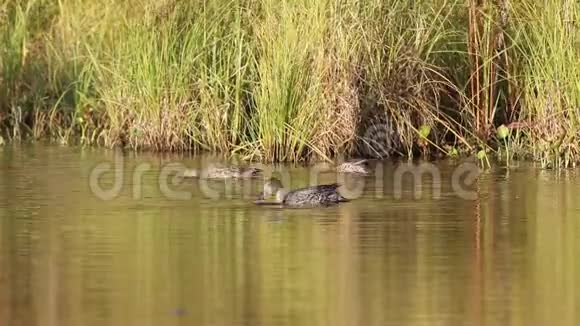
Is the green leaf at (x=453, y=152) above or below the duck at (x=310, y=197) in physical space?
above

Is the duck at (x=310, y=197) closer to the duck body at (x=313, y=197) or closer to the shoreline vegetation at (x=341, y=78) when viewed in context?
the duck body at (x=313, y=197)

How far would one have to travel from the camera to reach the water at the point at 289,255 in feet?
25.4

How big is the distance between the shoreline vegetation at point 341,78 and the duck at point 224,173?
0.93m

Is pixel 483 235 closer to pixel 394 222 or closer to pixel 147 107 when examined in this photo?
pixel 394 222

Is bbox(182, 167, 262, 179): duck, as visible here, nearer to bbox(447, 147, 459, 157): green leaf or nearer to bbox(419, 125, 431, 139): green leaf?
bbox(419, 125, 431, 139): green leaf

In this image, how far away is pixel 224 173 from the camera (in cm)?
1294

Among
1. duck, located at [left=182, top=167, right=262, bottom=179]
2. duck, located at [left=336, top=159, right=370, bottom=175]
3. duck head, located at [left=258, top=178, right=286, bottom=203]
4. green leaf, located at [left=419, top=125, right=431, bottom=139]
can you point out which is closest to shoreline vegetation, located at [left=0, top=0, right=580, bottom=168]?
green leaf, located at [left=419, top=125, right=431, bottom=139]

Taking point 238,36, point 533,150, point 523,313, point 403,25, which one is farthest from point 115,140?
point 523,313

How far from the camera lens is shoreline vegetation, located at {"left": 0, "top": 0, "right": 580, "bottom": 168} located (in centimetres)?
1385

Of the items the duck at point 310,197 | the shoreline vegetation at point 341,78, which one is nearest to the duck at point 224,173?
the shoreline vegetation at point 341,78

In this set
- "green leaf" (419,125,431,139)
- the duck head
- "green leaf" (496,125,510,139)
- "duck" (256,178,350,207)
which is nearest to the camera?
"duck" (256,178,350,207)

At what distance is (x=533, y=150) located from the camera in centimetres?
1391

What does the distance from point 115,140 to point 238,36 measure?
184 centimetres

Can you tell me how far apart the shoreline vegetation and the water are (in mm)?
827
